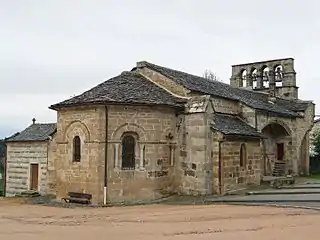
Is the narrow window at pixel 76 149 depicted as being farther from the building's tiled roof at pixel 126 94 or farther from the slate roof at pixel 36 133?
the slate roof at pixel 36 133

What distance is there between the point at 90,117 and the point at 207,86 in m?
8.59

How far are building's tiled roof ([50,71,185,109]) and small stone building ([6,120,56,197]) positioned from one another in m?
6.56

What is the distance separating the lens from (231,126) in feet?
78.3

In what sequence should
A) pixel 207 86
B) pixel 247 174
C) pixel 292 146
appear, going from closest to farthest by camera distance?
pixel 247 174
pixel 207 86
pixel 292 146

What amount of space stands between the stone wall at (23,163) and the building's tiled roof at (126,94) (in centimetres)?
688

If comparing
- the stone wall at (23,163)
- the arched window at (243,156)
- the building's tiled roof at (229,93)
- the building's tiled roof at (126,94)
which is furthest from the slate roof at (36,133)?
the arched window at (243,156)

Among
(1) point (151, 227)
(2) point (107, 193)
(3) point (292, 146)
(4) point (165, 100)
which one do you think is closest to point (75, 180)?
(2) point (107, 193)

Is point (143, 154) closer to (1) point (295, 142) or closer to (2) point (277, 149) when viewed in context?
(2) point (277, 149)

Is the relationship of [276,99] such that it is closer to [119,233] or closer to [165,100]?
[165,100]

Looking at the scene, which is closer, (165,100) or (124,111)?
(124,111)

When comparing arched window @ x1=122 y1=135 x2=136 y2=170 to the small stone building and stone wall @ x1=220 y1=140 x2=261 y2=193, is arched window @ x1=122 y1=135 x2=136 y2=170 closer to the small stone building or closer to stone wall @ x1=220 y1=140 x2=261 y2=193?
stone wall @ x1=220 y1=140 x2=261 y2=193

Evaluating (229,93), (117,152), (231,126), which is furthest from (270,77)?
(117,152)

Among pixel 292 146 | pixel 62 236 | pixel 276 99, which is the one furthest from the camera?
pixel 276 99

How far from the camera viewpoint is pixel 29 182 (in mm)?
29219
